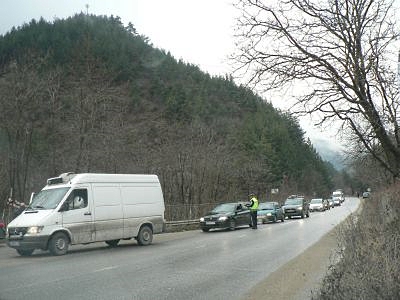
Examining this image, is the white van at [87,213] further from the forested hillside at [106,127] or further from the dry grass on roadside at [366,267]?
the dry grass on roadside at [366,267]

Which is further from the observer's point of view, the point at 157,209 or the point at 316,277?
the point at 157,209

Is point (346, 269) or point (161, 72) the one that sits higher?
point (161, 72)

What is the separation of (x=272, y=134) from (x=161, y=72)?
26.6m

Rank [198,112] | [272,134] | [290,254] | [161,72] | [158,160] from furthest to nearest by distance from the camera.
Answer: [272,134]
[161,72]
[198,112]
[158,160]
[290,254]

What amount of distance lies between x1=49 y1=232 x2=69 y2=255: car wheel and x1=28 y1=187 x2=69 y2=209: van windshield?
2.96 feet

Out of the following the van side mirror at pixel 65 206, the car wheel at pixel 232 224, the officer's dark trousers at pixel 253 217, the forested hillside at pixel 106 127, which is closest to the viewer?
the van side mirror at pixel 65 206

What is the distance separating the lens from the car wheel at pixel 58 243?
49.3 ft

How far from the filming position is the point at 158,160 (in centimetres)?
3538

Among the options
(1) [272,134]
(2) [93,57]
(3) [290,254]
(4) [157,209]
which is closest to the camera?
(3) [290,254]

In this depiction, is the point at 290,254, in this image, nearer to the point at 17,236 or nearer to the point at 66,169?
the point at 17,236

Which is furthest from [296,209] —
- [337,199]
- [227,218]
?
[337,199]

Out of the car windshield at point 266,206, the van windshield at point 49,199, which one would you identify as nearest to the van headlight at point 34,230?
the van windshield at point 49,199

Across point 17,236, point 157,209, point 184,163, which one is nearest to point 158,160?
point 184,163

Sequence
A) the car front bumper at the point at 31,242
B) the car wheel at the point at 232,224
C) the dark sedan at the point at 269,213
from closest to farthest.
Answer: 1. the car front bumper at the point at 31,242
2. the car wheel at the point at 232,224
3. the dark sedan at the point at 269,213
